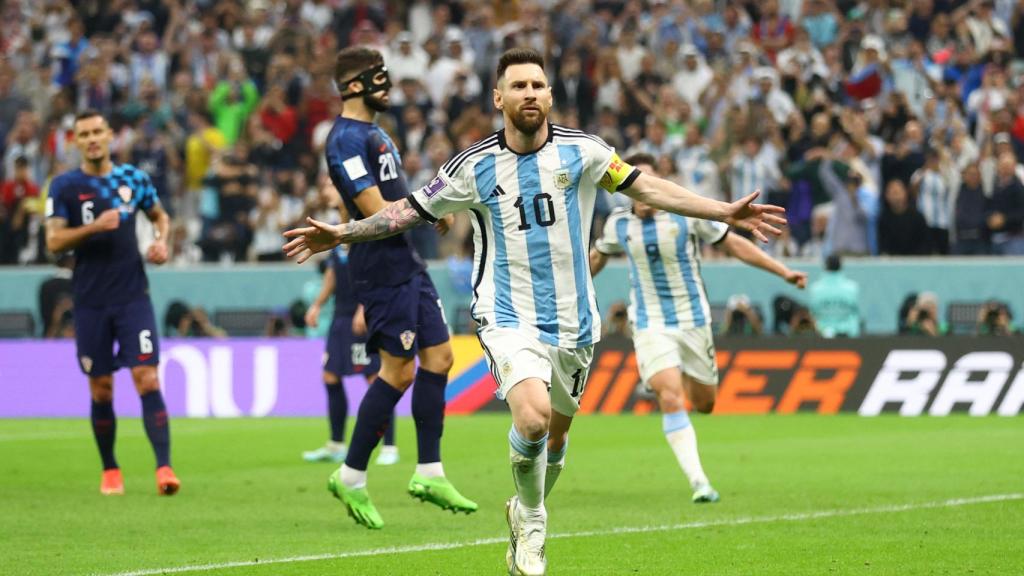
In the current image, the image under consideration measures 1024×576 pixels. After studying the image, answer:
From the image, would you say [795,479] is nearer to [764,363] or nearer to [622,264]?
[764,363]

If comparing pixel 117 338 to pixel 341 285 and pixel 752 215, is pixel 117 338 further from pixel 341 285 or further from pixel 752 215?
pixel 752 215

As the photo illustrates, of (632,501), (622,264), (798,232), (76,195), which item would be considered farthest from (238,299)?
(632,501)

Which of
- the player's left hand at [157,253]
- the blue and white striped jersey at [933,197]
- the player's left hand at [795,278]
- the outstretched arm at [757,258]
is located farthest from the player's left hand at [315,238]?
the blue and white striped jersey at [933,197]

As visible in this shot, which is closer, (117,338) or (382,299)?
(382,299)

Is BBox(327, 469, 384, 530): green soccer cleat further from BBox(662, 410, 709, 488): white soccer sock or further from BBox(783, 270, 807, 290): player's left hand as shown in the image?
BBox(783, 270, 807, 290): player's left hand

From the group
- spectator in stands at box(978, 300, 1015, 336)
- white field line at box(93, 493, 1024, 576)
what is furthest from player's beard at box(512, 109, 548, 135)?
spectator in stands at box(978, 300, 1015, 336)

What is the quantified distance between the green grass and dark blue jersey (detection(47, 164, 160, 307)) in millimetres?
1464

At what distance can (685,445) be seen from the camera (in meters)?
11.5

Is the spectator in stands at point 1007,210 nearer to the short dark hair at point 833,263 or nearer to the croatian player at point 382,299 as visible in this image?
the short dark hair at point 833,263

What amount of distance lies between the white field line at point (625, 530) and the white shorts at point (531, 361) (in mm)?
1294

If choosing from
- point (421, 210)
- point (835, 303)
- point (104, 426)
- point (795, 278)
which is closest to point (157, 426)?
point (104, 426)

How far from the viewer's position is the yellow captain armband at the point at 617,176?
8.16 meters

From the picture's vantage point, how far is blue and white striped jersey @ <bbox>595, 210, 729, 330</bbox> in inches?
477

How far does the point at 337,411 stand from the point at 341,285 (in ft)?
3.75
